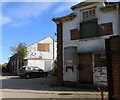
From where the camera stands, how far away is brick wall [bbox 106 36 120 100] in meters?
4.87

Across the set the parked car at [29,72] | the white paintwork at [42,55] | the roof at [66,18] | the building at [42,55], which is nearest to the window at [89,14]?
the roof at [66,18]

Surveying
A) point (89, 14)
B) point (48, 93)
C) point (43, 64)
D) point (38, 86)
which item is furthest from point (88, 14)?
point (43, 64)

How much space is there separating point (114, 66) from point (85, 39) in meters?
16.1

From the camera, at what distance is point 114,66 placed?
497cm

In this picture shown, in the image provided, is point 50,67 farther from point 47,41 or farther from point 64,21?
point 64,21

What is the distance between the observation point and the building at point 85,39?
1961 cm

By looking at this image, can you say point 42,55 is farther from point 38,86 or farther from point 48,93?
point 48,93

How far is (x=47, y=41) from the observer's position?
50188 mm

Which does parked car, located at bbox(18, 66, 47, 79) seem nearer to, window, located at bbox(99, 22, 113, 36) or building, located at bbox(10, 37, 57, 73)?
building, located at bbox(10, 37, 57, 73)

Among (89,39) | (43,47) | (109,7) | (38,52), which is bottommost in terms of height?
(89,39)

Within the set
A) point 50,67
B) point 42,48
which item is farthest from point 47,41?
point 50,67

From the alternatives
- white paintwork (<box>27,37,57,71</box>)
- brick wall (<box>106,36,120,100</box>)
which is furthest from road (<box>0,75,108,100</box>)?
white paintwork (<box>27,37,57,71</box>)

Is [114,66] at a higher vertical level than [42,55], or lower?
lower

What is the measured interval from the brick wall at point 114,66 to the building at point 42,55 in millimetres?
40945
